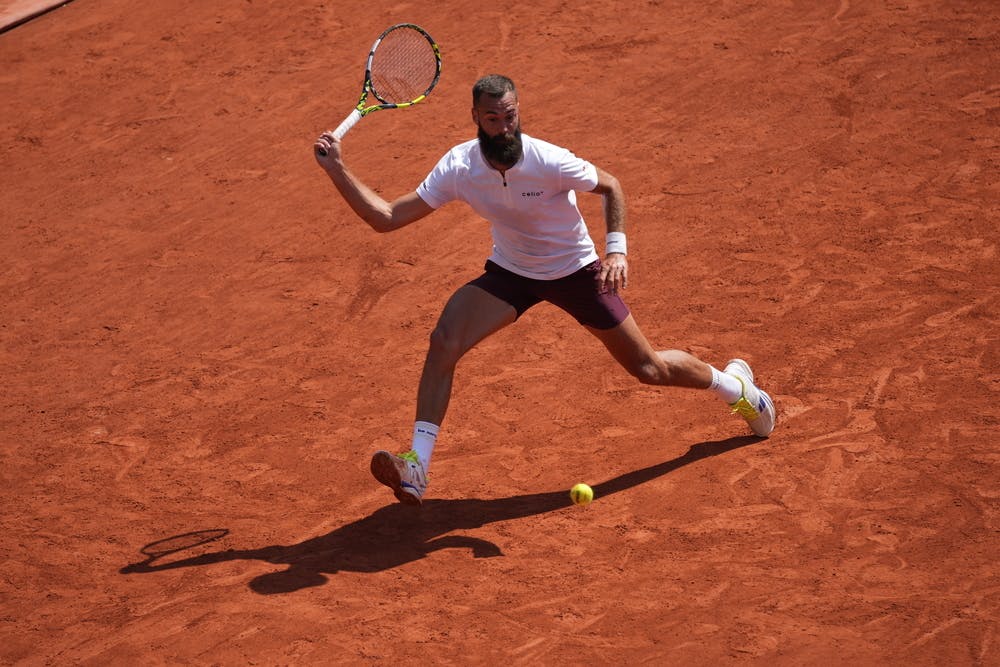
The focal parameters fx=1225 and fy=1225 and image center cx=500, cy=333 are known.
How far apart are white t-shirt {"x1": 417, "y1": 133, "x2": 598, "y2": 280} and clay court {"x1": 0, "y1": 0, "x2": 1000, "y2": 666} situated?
4.18ft

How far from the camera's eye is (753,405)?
679 cm

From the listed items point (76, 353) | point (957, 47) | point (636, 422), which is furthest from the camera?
point (957, 47)

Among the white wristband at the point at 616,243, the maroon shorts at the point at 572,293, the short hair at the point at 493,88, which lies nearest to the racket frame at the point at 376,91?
the short hair at the point at 493,88

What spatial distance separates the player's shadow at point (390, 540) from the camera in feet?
20.1

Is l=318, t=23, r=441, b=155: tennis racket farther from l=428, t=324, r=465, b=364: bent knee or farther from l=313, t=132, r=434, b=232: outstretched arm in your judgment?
l=428, t=324, r=465, b=364: bent knee

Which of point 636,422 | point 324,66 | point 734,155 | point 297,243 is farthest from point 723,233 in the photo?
point 324,66

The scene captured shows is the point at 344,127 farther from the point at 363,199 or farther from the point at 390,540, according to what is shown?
the point at 390,540

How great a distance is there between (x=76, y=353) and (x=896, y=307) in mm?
5566

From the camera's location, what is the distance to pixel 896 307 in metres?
7.90

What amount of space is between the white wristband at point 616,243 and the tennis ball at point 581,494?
1.26 meters

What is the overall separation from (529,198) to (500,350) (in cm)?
217

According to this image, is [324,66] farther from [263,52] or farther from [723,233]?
[723,233]

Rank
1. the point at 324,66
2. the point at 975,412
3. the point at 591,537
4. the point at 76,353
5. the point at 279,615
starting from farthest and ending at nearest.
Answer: the point at 324,66 → the point at 76,353 → the point at 975,412 → the point at 591,537 → the point at 279,615

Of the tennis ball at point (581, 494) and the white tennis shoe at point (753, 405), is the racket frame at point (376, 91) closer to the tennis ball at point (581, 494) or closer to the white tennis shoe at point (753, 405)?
the tennis ball at point (581, 494)
